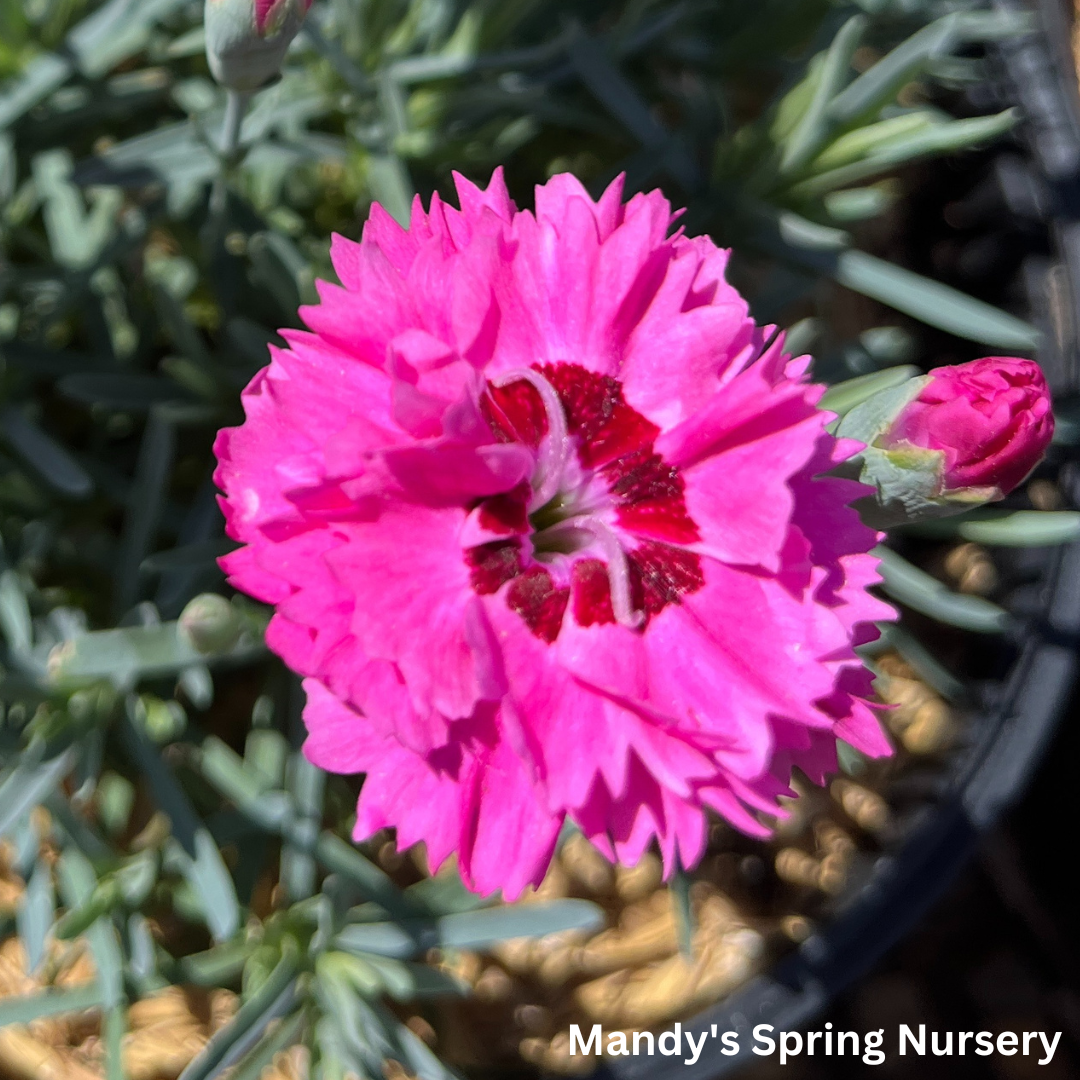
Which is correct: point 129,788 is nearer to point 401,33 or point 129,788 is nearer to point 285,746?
point 285,746

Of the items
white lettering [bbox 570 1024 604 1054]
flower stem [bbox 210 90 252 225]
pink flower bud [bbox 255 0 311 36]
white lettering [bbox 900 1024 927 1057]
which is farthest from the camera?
white lettering [bbox 900 1024 927 1057]

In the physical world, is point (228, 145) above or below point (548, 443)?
above

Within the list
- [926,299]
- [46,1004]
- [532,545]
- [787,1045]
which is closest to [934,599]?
[926,299]

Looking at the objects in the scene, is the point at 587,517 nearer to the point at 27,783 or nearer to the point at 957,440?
the point at 957,440

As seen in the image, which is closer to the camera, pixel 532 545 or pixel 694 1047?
pixel 532 545

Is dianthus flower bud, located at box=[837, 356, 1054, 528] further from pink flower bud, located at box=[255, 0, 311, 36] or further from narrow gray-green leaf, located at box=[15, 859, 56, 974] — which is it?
narrow gray-green leaf, located at box=[15, 859, 56, 974]

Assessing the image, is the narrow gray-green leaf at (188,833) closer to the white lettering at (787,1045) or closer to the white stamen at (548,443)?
the white stamen at (548,443)

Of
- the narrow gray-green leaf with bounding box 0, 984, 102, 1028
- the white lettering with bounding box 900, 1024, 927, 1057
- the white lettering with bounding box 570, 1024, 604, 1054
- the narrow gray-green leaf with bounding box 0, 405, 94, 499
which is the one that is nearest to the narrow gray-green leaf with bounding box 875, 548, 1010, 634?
the white lettering with bounding box 570, 1024, 604, 1054
